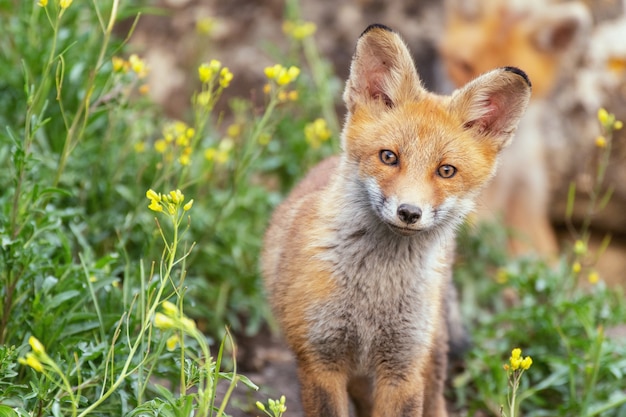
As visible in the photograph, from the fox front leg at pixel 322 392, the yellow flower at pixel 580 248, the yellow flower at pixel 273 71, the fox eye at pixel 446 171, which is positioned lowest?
the fox front leg at pixel 322 392

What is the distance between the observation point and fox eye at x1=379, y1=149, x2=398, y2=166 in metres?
3.18

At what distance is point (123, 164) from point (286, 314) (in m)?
1.66

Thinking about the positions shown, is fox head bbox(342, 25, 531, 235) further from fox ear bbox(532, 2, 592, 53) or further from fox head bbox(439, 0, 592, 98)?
fox ear bbox(532, 2, 592, 53)

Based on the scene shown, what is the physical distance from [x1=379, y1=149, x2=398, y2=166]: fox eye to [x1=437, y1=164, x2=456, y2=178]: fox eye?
18cm

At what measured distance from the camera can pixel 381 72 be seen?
3.45 metres

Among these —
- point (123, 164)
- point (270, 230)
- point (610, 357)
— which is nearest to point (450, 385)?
point (610, 357)

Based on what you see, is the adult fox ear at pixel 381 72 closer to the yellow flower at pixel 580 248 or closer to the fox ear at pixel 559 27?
the yellow flower at pixel 580 248

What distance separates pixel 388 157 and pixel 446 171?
0.24 meters

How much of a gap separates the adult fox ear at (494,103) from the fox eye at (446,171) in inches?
10.3

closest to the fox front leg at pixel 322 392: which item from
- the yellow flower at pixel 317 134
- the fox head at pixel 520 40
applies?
the yellow flower at pixel 317 134

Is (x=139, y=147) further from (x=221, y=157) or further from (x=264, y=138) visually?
(x=264, y=138)

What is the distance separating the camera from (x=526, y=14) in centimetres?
703

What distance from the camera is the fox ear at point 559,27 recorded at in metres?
6.77

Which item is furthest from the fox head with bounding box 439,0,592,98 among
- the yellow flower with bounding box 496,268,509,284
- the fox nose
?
the fox nose
